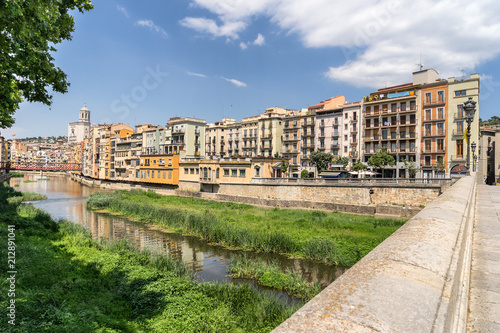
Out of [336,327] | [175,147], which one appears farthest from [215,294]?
[175,147]

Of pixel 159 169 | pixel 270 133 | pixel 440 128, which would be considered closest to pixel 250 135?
pixel 270 133

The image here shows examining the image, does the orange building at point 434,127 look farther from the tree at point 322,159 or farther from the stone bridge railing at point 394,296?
the stone bridge railing at point 394,296

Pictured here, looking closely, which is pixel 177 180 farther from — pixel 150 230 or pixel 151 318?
pixel 151 318

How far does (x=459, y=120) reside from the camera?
46844 millimetres

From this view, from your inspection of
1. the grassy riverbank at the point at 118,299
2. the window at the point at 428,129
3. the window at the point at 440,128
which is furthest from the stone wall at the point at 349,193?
the grassy riverbank at the point at 118,299

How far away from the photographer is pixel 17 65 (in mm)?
7926

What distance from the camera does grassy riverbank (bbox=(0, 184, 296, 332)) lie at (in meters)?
8.20

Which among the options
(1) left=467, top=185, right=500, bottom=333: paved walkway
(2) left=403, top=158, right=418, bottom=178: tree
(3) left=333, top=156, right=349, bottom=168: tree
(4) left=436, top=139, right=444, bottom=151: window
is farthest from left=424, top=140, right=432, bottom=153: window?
(1) left=467, top=185, right=500, bottom=333: paved walkway

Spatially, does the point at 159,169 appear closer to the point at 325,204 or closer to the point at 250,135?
the point at 250,135

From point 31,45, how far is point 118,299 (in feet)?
27.7

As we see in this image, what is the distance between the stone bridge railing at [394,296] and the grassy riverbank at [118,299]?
25.8 feet


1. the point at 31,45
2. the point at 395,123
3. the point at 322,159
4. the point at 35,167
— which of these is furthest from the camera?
the point at 35,167

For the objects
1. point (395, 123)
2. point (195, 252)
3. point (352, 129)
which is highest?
point (395, 123)

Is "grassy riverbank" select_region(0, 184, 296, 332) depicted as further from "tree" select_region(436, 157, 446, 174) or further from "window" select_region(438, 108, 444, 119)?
"window" select_region(438, 108, 444, 119)
